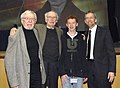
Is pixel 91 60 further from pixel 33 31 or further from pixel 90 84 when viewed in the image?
pixel 33 31

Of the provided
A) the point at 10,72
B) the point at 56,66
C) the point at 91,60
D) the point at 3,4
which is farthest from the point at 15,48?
the point at 3,4

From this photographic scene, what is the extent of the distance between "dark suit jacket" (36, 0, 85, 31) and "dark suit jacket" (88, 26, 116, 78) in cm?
119

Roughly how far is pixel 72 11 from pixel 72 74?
166cm

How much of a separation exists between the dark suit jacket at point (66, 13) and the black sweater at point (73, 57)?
1.19 meters

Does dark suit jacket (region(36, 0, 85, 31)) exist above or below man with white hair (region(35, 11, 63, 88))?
above

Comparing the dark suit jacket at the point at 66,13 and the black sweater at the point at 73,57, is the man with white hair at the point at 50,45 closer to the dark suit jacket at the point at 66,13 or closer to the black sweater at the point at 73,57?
the black sweater at the point at 73,57

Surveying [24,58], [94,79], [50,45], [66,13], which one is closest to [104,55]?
[94,79]

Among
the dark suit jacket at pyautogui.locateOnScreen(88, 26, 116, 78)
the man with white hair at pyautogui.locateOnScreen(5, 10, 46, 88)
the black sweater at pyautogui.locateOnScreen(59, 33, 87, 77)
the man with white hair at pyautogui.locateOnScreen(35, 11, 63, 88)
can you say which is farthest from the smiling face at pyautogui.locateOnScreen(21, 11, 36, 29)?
the dark suit jacket at pyautogui.locateOnScreen(88, 26, 116, 78)

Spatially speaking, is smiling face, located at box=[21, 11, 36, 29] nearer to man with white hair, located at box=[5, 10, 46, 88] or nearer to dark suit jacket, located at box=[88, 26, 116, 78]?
man with white hair, located at box=[5, 10, 46, 88]

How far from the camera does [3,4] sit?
4781mm

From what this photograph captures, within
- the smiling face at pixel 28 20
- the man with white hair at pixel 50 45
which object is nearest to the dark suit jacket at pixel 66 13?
the man with white hair at pixel 50 45

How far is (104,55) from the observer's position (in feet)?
11.4

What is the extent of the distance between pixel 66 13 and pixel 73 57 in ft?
5.03

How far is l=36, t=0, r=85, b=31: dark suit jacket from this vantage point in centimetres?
468
